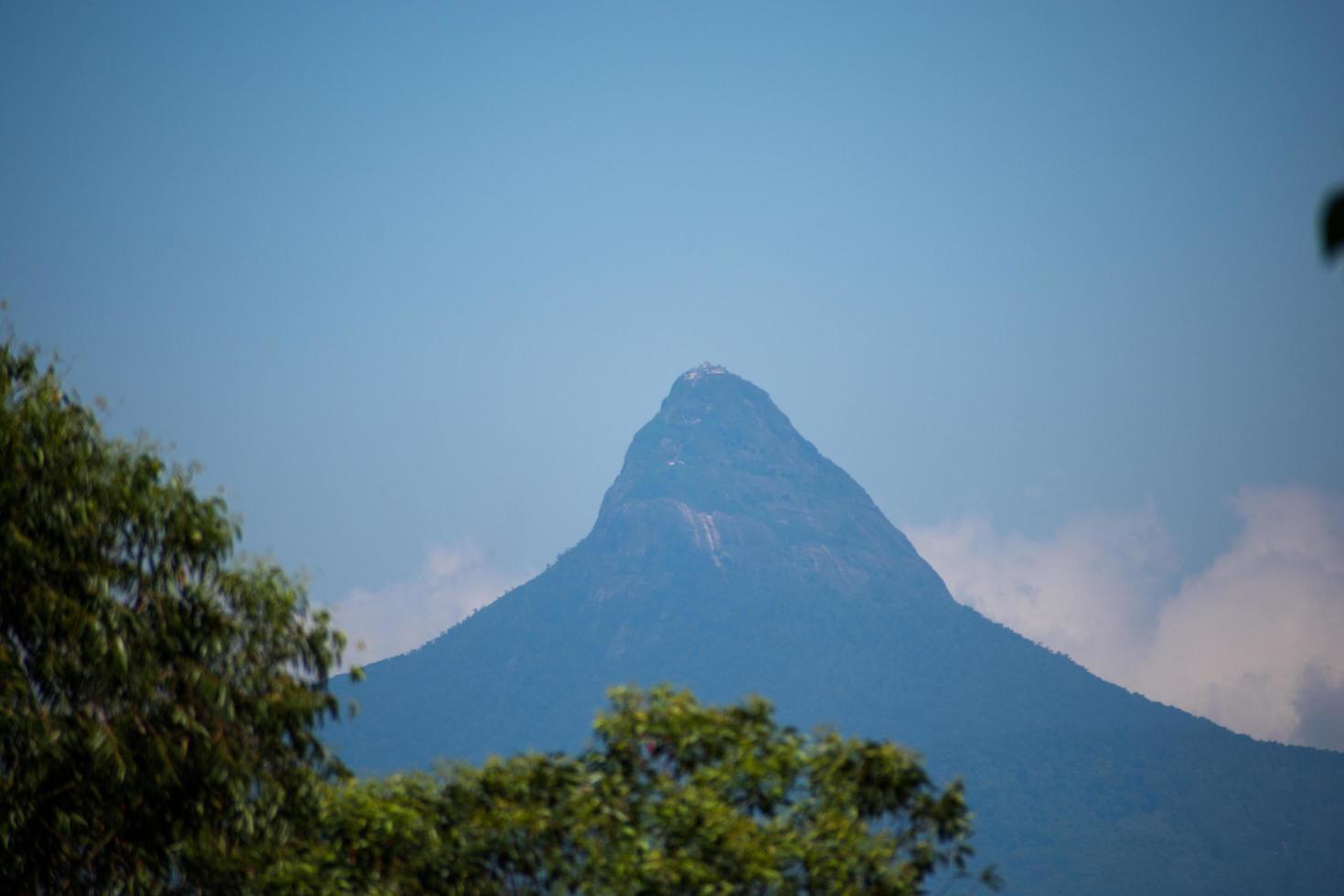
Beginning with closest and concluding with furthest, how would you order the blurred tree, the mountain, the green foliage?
the blurred tree
the green foliage
the mountain

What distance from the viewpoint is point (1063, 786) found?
157m

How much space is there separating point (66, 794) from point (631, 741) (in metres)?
5.29

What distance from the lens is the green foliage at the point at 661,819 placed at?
13.0 m

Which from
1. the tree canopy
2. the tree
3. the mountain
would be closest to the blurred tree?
the tree canopy

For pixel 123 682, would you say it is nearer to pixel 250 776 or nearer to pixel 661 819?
pixel 250 776

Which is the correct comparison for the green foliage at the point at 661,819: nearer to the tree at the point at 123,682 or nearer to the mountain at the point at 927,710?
the tree at the point at 123,682

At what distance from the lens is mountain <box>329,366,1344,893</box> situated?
143625 mm

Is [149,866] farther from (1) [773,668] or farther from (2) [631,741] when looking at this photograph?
(1) [773,668]

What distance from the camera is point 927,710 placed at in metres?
180

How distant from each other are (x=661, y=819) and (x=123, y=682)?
17.5ft

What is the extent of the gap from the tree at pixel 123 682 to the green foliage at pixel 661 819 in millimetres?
1126

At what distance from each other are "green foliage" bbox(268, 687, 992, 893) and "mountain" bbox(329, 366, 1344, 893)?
12698 cm

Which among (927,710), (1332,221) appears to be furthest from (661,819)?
(927,710)

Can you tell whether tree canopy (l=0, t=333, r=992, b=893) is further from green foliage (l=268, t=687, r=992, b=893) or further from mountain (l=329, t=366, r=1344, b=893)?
mountain (l=329, t=366, r=1344, b=893)
